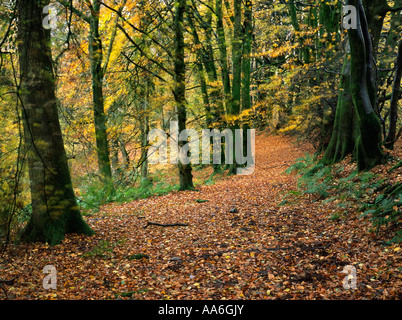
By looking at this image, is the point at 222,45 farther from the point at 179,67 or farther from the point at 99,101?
the point at 99,101

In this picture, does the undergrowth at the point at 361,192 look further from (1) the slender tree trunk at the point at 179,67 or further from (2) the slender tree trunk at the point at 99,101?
(2) the slender tree trunk at the point at 99,101

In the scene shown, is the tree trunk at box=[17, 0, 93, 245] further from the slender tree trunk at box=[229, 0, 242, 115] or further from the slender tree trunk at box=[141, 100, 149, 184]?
the slender tree trunk at box=[229, 0, 242, 115]

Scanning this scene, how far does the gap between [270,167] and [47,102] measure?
1286 cm

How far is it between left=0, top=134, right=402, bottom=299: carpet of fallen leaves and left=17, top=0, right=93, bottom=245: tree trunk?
0.40 metres

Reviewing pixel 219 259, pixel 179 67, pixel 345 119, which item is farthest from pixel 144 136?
pixel 219 259

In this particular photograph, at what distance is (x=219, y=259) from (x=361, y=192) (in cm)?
384

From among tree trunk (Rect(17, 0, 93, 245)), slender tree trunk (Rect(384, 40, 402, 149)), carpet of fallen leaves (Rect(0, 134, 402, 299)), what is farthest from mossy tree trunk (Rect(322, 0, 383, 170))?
tree trunk (Rect(17, 0, 93, 245))

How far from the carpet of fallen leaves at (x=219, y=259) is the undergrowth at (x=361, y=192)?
255mm

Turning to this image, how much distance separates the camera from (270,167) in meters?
16.2

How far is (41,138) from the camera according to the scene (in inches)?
213

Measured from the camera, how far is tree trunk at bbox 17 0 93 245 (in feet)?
17.0
